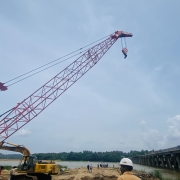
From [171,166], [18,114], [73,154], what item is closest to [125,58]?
[18,114]

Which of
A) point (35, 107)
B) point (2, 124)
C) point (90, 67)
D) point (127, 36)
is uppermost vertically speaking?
point (127, 36)

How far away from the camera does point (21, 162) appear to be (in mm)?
17000

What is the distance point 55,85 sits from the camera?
28594mm

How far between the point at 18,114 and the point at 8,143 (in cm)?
567

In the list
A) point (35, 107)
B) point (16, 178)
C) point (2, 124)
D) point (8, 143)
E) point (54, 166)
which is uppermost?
point (35, 107)

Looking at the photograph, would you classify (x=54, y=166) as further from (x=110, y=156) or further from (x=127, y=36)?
(x=110, y=156)

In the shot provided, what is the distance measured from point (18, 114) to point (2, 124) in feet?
7.28

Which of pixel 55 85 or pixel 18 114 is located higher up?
pixel 55 85

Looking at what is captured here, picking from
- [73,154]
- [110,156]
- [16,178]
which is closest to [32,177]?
[16,178]

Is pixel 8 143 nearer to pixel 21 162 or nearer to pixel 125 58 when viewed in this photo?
pixel 21 162

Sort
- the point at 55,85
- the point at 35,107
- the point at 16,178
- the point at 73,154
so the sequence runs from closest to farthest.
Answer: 1. the point at 16,178
2. the point at 35,107
3. the point at 55,85
4. the point at 73,154

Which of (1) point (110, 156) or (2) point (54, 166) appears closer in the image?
(2) point (54, 166)

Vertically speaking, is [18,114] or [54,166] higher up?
[18,114]

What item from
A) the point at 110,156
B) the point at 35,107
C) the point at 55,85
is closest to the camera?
the point at 35,107
